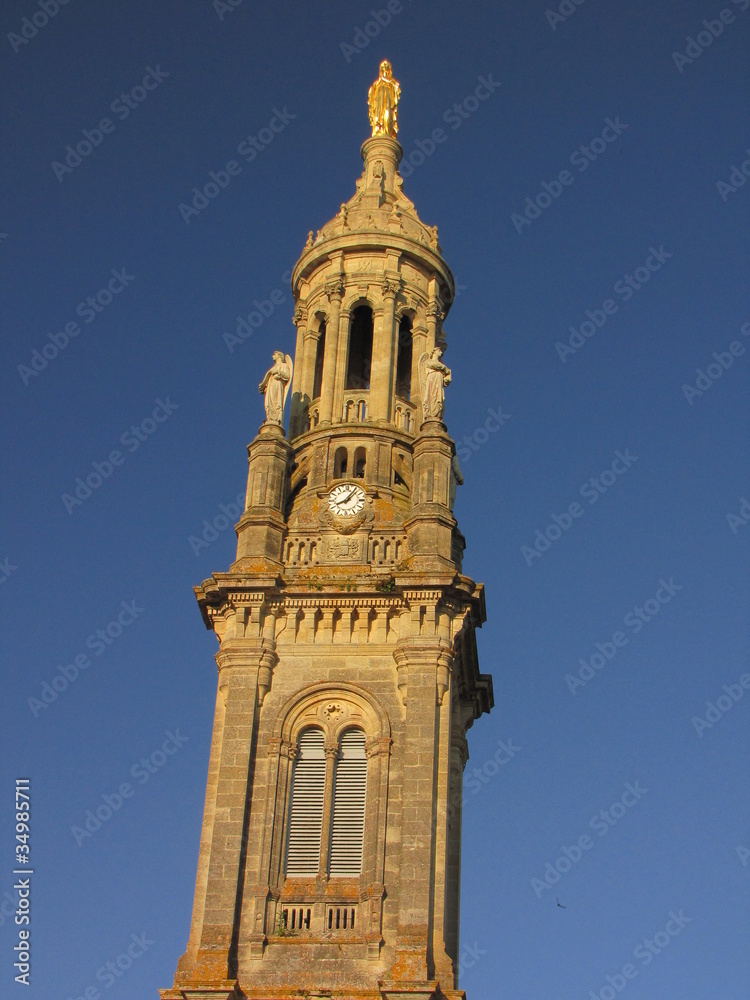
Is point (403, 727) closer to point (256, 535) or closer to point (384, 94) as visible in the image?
point (256, 535)

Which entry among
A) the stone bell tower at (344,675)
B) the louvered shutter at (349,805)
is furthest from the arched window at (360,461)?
the louvered shutter at (349,805)

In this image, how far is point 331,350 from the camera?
161 ft

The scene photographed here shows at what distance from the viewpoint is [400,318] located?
50.6 meters

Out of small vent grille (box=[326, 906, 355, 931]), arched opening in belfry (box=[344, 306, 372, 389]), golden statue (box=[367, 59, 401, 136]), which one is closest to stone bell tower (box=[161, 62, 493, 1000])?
small vent grille (box=[326, 906, 355, 931])

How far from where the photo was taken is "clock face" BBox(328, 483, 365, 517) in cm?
4509

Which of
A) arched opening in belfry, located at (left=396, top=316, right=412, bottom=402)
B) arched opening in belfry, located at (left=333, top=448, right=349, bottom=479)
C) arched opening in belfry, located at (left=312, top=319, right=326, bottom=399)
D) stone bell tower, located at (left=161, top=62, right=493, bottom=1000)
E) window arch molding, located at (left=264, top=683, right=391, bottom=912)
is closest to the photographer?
stone bell tower, located at (left=161, top=62, right=493, bottom=1000)

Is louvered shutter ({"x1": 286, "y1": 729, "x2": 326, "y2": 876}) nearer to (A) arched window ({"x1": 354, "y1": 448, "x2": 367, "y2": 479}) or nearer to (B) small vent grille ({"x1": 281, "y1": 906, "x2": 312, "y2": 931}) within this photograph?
(B) small vent grille ({"x1": 281, "y1": 906, "x2": 312, "y2": 931})

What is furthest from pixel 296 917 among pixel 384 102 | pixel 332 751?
pixel 384 102

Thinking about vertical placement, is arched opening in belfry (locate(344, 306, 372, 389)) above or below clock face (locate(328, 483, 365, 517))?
above

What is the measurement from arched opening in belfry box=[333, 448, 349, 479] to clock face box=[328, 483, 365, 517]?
1.25 m

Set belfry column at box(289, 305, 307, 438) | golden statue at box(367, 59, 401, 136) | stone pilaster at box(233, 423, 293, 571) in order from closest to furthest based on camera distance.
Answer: stone pilaster at box(233, 423, 293, 571)
belfry column at box(289, 305, 307, 438)
golden statue at box(367, 59, 401, 136)

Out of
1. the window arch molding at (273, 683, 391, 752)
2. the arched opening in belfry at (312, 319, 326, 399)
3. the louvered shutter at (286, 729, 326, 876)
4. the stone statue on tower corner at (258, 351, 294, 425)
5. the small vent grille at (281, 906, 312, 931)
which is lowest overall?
the small vent grille at (281, 906, 312, 931)

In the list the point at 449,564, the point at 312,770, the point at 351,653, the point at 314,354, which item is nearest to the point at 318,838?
the point at 312,770

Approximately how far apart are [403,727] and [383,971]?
20.0 ft
